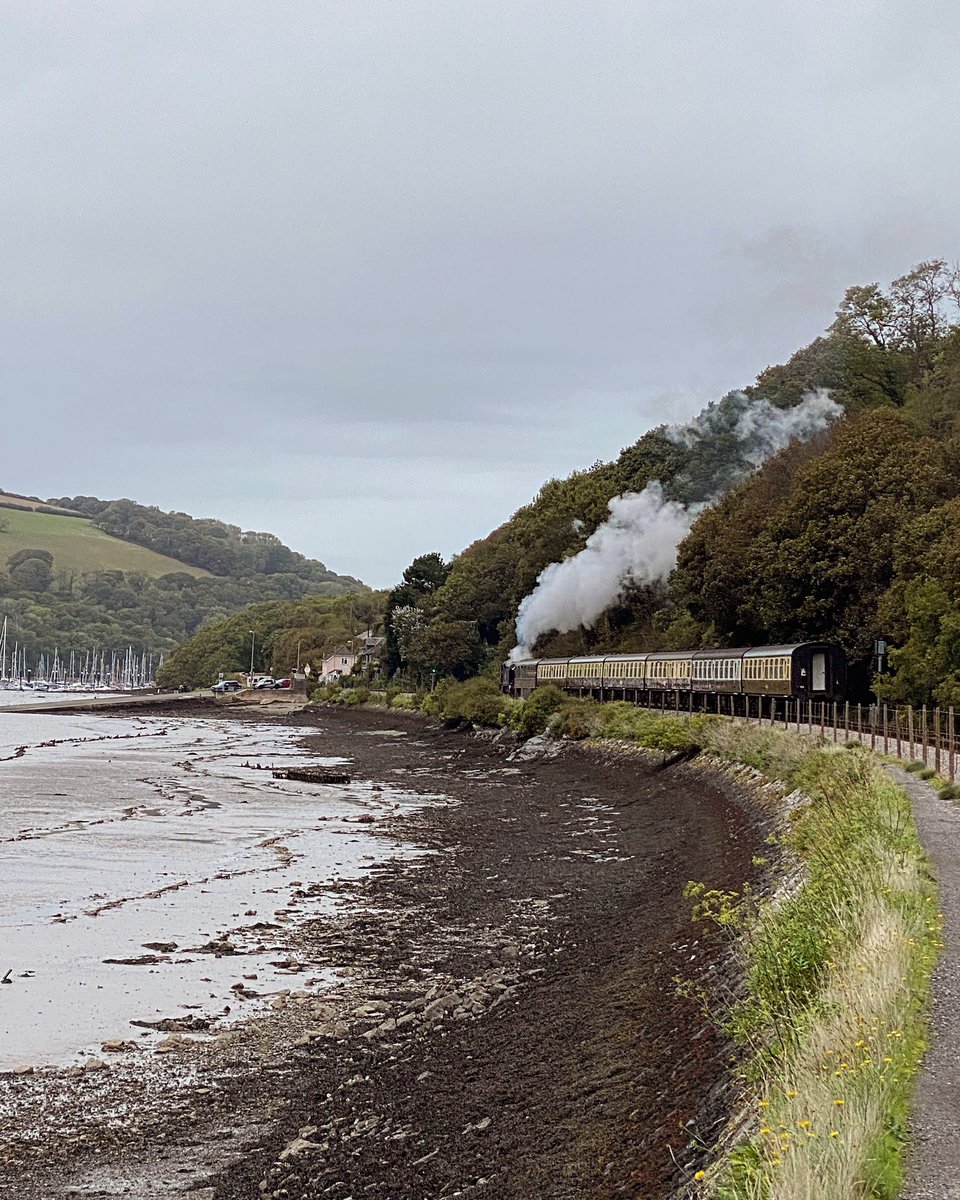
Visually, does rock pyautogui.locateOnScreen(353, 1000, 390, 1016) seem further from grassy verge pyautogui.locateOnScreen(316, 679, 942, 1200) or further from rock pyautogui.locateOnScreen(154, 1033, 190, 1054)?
grassy verge pyautogui.locateOnScreen(316, 679, 942, 1200)

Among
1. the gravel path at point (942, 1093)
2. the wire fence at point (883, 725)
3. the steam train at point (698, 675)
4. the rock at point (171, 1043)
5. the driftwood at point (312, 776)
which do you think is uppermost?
the steam train at point (698, 675)

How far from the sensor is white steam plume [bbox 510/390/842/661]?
7181 centimetres

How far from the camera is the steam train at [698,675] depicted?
43781 mm

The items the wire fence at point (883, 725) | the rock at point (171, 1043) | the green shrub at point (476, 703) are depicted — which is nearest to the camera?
the rock at point (171, 1043)

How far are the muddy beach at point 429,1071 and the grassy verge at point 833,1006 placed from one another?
1.89ft

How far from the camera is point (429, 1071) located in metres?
10.6

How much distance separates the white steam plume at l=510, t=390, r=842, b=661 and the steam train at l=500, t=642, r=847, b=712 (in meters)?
5.49

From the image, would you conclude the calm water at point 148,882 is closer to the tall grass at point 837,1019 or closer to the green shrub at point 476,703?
the tall grass at point 837,1019

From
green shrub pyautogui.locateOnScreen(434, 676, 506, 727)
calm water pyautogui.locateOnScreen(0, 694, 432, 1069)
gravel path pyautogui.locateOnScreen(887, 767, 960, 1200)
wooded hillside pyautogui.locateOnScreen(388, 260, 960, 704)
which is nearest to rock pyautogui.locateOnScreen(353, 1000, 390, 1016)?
calm water pyautogui.locateOnScreen(0, 694, 432, 1069)

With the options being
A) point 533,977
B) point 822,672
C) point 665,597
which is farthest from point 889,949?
point 665,597

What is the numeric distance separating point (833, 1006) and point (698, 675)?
A: 148ft

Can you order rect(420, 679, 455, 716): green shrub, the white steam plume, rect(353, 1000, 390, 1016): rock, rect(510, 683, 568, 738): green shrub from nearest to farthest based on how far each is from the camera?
rect(353, 1000, 390, 1016): rock < rect(510, 683, 568, 738): green shrub < the white steam plume < rect(420, 679, 455, 716): green shrub

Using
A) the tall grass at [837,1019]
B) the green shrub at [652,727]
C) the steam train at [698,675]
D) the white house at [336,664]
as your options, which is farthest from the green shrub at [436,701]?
the white house at [336,664]

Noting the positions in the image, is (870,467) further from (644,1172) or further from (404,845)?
(644,1172)
